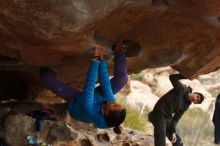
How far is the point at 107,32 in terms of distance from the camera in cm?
513

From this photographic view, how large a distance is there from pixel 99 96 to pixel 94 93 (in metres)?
0.12

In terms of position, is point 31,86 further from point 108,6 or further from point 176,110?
point 108,6

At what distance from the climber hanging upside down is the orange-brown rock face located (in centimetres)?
35

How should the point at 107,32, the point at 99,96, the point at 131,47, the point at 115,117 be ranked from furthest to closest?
1. the point at 131,47
2. the point at 107,32
3. the point at 99,96
4. the point at 115,117

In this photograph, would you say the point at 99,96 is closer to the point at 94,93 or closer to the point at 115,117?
the point at 94,93

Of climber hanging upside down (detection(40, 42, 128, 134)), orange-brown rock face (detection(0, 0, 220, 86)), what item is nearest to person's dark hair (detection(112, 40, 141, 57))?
orange-brown rock face (detection(0, 0, 220, 86))

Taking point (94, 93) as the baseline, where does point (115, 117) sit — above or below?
below

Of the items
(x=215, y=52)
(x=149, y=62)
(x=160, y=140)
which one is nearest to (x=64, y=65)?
(x=149, y=62)

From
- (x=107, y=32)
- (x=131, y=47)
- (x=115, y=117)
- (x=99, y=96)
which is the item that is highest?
(x=107, y=32)

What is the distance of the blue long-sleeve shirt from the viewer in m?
4.28

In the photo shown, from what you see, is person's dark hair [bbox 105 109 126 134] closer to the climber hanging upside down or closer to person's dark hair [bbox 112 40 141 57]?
the climber hanging upside down

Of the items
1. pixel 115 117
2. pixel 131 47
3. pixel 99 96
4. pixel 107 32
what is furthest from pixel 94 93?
pixel 131 47

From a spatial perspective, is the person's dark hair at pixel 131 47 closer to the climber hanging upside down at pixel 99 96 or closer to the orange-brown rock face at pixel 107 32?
the orange-brown rock face at pixel 107 32

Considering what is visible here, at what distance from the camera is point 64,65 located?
566 cm
